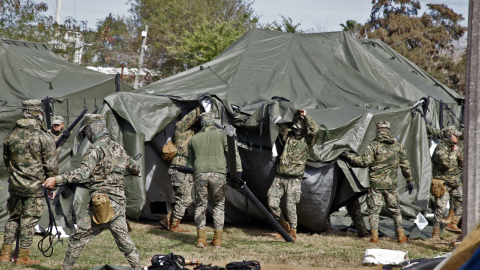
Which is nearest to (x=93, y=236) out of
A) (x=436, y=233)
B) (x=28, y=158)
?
(x=28, y=158)

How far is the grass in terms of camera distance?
6.21 m

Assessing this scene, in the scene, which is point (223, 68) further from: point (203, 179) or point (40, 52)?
point (40, 52)

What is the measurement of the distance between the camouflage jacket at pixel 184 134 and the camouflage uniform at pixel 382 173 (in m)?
2.91

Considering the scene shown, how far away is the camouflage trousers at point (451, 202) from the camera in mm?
8133

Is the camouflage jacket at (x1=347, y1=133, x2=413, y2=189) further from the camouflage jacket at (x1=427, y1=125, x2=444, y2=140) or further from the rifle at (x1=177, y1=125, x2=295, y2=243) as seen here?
the camouflage jacket at (x1=427, y1=125, x2=444, y2=140)

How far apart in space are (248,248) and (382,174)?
2603 millimetres

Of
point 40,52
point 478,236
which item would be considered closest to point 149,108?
point 40,52

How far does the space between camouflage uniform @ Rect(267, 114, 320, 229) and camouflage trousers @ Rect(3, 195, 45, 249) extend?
11.9 feet

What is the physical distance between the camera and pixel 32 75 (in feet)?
35.0

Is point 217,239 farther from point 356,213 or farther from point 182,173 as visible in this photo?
point 356,213

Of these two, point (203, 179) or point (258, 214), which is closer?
point (203, 179)

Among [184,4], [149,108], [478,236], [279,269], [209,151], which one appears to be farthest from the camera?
[184,4]

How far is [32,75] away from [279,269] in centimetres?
789

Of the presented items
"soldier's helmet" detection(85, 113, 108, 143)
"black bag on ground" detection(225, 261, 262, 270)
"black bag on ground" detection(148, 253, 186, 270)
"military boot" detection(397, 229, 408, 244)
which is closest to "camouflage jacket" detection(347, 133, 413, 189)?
"military boot" detection(397, 229, 408, 244)
